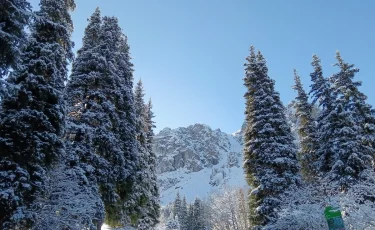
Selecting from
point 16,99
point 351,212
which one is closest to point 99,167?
point 16,99

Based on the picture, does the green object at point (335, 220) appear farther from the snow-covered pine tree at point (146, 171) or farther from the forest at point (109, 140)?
the snow-covered pine tree at point (146, 171)

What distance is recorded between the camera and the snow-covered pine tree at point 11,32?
8672 millimetres

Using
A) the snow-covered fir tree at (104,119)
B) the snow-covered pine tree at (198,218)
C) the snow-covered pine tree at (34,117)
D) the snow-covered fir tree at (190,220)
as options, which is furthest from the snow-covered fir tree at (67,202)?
the snow-covered fir tree at (190,220)

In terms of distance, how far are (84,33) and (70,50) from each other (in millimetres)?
5900

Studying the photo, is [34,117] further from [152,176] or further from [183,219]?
[183,219]

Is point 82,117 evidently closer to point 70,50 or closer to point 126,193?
point 70,50

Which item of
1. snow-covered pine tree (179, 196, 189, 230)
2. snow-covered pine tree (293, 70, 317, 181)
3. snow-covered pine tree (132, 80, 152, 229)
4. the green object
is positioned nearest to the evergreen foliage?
snow-covered pine tree (293, 70, 317, 181)

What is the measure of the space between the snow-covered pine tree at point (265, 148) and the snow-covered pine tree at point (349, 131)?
3.51 metres

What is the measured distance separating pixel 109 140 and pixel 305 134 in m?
17.5

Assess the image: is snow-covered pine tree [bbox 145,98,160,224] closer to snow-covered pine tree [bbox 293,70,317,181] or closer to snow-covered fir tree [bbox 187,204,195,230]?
snow-covered pine tree [bbox 293,70,317,181]

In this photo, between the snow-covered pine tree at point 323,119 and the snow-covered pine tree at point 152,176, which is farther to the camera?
the snow-covered pine tree at point 152,176

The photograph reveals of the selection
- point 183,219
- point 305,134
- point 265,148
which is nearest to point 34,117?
point 265,148

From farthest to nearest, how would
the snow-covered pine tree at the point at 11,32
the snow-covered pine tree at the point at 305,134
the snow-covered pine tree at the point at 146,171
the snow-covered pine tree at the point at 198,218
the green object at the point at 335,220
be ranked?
1. the snow-covered pine tree at the point at 198,218
2. the snow-covered pine tree at the point at 305,134
3. the snow-covered pine tree at the point at 146,171
4. the snow-covered pine tree at the point at 11,32
5. the green object at the point at 335,220

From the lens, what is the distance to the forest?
39.1ft
